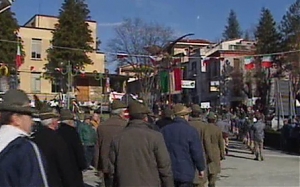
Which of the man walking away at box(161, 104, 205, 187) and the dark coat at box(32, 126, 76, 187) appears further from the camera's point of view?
the man walking away at box(161, 104, 205, 187)

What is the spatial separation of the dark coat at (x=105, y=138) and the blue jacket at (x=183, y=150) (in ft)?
4.16

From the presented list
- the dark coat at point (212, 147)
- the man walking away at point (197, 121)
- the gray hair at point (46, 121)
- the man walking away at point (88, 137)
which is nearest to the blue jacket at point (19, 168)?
the gray hair at point (46, 121)

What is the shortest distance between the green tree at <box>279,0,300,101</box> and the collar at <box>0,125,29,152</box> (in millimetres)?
51693

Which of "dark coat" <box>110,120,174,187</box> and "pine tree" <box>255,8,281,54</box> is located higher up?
"pine tree" <box>255,8,281,54</box>

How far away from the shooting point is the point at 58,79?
54.4 meters

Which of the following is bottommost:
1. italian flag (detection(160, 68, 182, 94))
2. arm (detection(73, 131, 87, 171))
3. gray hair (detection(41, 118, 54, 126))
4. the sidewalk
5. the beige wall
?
the sidewalk

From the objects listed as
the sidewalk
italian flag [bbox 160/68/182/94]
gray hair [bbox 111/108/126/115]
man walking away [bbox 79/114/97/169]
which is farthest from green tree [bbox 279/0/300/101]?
gray hair [bbox 111/108/126/115]

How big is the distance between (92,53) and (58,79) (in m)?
5.80

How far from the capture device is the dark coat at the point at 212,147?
31.4ft

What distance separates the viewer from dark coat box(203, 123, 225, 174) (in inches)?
377

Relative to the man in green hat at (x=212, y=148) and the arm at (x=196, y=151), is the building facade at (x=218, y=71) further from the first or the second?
the arm at (x=196, y=151)

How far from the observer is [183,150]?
291 inches

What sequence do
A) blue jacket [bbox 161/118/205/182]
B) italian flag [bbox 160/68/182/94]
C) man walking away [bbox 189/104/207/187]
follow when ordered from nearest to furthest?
blue jacket [bbox 161/118/205/182] < man walking away [bbox 189/104/207/187] < italian flag [bbox 160/68/182/94]

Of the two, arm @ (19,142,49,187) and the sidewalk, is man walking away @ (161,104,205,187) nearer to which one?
arm @ (19,142,49,187)
